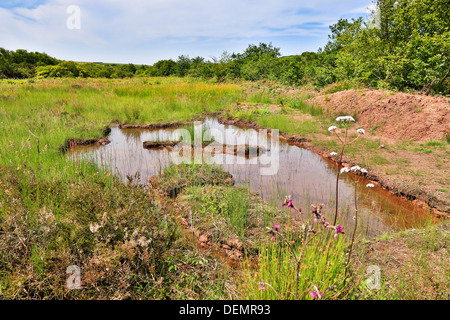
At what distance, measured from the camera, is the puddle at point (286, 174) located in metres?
4.04

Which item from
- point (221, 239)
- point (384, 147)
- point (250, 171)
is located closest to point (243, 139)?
point (250, 171)

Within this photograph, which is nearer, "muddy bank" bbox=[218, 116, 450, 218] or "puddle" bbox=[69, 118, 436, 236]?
"puddle" bbox=[69, 118, 436, 236]

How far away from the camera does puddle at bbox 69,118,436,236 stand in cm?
404

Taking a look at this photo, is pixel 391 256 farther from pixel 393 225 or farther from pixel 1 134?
pixel 1 134

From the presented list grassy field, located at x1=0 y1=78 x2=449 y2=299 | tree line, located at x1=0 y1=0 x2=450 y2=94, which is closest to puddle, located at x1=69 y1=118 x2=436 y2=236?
grassy field, located at x1=0 y1=78 x2=449 y2=299

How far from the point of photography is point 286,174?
568cm

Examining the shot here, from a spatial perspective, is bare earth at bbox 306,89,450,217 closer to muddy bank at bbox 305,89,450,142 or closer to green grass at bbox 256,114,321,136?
muddy bank at bbox 305,89,450,142

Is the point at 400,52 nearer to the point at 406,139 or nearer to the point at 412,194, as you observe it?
the point at 406,139

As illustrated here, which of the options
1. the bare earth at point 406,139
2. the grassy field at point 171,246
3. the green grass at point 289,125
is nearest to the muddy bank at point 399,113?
the bare earth at point 406,139

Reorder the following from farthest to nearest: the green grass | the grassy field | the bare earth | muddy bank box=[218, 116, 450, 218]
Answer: the green grass, the bare earth, muddy bank box=[218, 116, 450, 218], the grassy field

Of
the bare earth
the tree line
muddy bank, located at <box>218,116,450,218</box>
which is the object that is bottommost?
muddy bank, located at <box>218,116,450,218</box>

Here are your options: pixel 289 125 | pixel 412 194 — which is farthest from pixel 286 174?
pixel 289 125

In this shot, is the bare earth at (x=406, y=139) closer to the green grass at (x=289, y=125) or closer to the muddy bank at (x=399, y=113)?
the muddy bank at (x=399, y=113)
